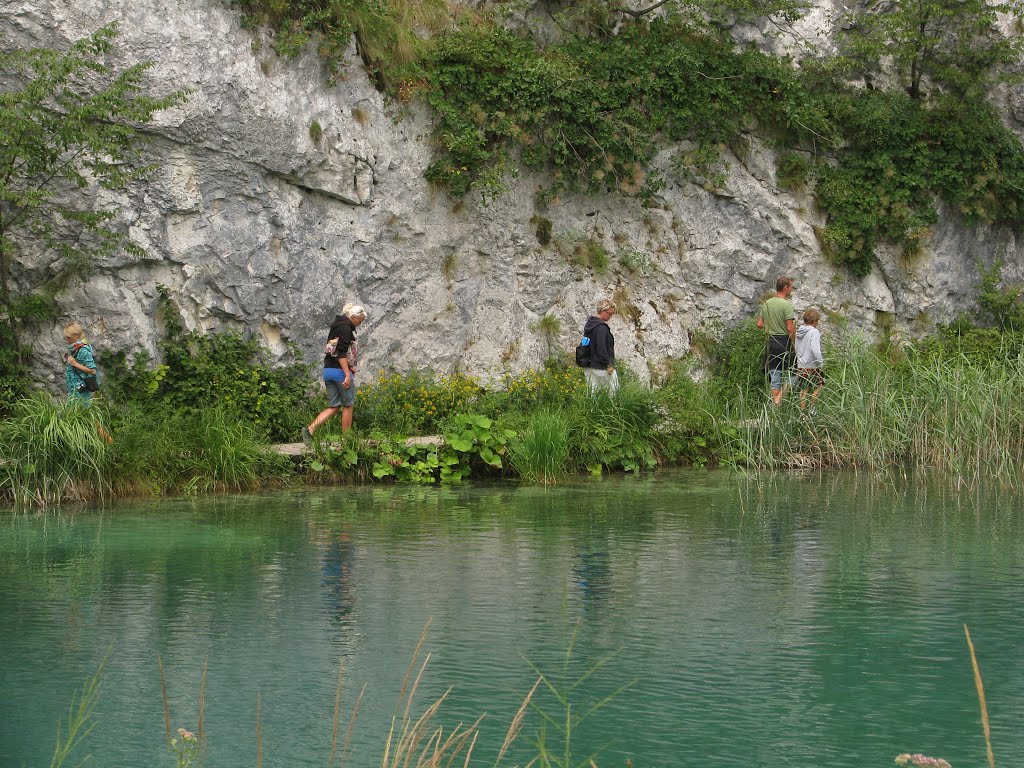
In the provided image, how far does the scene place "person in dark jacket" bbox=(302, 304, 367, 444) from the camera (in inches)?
562

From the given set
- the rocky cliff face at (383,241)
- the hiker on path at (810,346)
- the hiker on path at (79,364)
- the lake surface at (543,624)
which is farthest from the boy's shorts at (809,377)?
the hiker on path at (79,364)

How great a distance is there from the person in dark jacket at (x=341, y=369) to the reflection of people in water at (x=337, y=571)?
4149 mm

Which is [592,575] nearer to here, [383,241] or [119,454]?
[119,454]

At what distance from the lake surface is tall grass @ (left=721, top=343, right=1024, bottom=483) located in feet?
5.08

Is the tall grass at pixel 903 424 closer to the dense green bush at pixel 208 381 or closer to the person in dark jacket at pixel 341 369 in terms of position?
the person in dark jacket at pixel 341 369

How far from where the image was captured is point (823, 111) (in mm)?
19547

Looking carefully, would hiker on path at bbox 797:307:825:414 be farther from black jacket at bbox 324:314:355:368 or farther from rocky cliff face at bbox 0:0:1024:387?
black jacket at bbox 324:314:355:368

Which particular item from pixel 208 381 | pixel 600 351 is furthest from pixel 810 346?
pixel 208 381

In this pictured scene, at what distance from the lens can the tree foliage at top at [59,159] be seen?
13305mm

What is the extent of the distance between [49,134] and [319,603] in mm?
8606

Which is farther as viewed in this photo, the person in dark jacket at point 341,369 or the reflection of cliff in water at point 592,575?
the person in dark jacket at point 341,369

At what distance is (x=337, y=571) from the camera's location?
852 centimetres

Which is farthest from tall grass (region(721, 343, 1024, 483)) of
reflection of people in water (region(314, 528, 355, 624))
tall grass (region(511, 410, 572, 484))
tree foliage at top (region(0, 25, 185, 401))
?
tree foliage at top (region(0, 25, 185, 401))

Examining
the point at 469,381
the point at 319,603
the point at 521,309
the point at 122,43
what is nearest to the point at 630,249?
the point at 521,309
